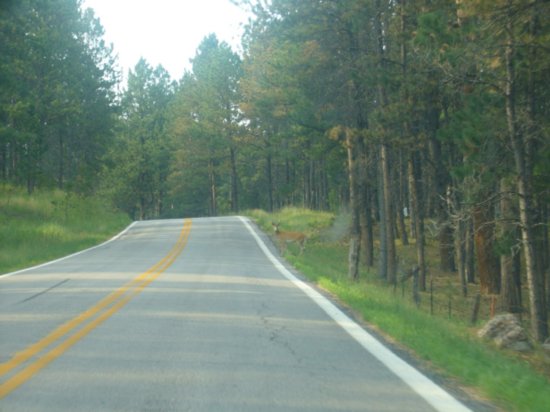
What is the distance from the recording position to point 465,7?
16234mm

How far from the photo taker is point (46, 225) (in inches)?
1336

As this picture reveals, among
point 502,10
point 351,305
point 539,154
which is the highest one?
point 502,10

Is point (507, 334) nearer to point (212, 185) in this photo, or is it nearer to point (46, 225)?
point (46, 225)

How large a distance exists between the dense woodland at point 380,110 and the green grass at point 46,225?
359 cm

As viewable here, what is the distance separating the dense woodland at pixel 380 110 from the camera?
18.0m

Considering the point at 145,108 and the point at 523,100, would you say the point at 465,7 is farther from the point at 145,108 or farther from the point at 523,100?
the point at 145,108

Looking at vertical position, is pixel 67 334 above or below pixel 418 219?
below

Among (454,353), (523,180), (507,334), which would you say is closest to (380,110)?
(523,180)

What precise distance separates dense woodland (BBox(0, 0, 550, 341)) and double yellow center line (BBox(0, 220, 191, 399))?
623 centimetres

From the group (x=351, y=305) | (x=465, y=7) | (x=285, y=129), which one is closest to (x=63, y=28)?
(x=285, y=129)

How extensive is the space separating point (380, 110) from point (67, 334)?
18.6 meters

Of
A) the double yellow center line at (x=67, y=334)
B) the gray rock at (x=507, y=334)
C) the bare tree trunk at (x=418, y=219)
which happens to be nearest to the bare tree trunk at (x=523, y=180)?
the gray rock at (x=507, y=334)

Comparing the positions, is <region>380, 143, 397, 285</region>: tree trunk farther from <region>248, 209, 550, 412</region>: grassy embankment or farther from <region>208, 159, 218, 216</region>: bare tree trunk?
<region>208, 159, 218, 216</region>: bare tree trunk

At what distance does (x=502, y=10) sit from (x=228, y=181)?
238 feet
